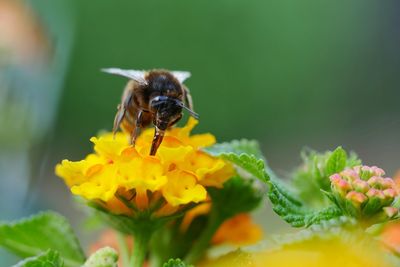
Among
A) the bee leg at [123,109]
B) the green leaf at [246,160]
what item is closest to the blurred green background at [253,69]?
the bee leg at [123,109]

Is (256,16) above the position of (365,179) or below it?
above

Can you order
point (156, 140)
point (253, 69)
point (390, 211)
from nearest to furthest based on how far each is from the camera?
1. point (390, 211)
2. point (156, 140)
3. point (253, 69)

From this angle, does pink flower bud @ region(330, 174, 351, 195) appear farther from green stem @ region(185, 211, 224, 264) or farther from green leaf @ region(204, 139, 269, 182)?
Answer: green stem @ region(185, 211, 224, 264)

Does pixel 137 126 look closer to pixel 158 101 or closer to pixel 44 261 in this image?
pixel 158 101

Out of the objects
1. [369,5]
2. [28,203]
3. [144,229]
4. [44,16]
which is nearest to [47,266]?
[144,229]

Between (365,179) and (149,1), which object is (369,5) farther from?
(365,179)

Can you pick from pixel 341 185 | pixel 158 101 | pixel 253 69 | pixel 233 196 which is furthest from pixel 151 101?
pixel 253 69
